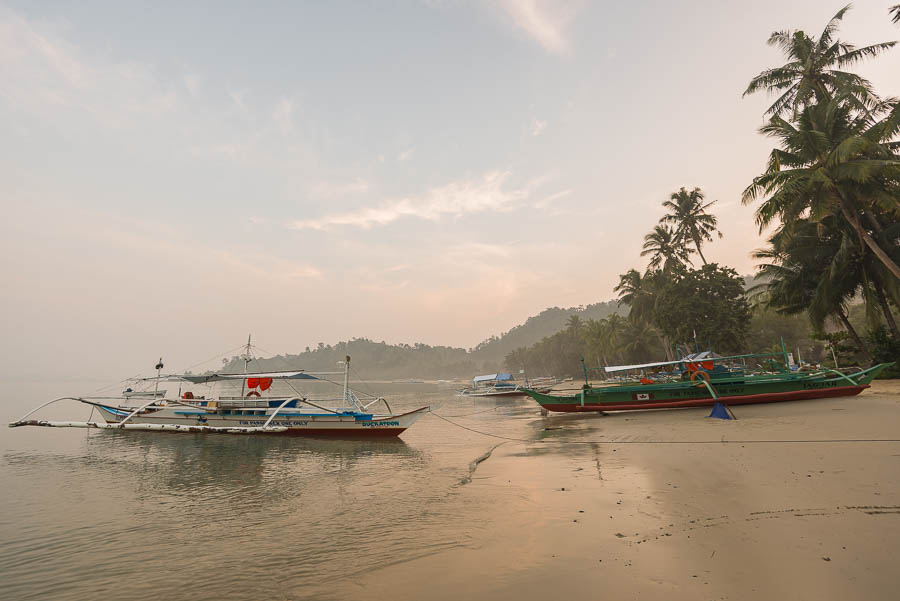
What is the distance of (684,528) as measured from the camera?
21.7 ft

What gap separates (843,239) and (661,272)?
25842mm

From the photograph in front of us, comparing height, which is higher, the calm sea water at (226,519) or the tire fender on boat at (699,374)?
the tire fender on boat at (699,374)

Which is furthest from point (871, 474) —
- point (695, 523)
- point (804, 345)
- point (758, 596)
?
point (804, 345)

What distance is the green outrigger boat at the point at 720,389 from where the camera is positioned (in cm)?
2092

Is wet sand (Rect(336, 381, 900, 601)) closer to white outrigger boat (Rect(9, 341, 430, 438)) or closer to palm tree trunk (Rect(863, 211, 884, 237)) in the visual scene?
white outrigger boat (Rect(9, 341, 430, 438))

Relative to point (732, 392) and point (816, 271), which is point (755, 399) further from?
point (816, 271)

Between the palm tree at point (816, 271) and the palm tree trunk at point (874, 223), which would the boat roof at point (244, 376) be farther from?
the palm tree trunk at point (874, 223)

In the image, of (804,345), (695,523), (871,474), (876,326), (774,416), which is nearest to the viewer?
(695,523)

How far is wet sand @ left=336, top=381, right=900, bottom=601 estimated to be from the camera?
4945 mm

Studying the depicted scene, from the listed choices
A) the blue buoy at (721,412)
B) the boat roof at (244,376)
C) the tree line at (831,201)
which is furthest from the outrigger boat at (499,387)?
the blue buoy at (721,412)

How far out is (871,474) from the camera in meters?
8.28

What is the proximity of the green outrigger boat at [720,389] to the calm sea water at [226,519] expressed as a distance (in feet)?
31.4

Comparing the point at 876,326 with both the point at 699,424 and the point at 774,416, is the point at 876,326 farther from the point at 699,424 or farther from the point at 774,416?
the point at 699,424

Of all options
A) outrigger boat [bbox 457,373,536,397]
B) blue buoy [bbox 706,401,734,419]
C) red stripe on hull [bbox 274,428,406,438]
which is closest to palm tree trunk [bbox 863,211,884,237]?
blue buoy [bbox 706,401,734,419]
